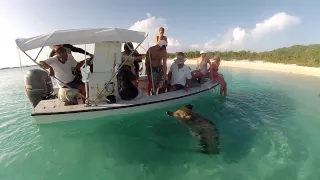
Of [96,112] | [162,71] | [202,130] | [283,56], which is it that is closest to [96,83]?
[96,112]

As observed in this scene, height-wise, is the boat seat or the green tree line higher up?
the green tree line

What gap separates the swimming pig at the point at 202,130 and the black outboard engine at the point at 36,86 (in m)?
4.59

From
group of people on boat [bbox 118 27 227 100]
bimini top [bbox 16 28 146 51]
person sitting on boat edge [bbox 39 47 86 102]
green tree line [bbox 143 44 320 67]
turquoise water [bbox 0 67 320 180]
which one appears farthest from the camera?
green tree line [bbox 143 44 320 67]

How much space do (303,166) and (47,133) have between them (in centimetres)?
698

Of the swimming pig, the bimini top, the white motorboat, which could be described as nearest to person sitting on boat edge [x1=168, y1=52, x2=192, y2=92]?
the white motorboat

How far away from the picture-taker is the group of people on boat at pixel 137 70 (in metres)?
6.05

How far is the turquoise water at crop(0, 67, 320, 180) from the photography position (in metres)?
4.58

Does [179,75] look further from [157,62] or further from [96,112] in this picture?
[96,112]

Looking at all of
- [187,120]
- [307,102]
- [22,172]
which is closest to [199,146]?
[187,120]

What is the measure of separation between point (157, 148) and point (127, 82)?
2.21m

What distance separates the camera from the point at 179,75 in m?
8.22

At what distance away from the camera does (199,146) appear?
217 inches

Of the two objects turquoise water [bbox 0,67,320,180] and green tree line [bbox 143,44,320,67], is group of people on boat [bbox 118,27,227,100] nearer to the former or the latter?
turquoise water [bbox 0,67,320,180]

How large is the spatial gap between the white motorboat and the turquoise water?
470mm
